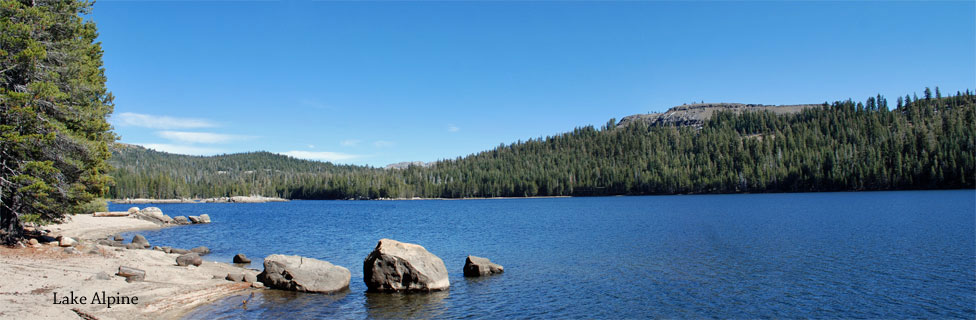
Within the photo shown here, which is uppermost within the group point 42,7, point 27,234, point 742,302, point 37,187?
point 42,7

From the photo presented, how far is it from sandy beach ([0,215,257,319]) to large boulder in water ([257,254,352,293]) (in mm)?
1459

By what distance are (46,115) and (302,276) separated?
15.7 metres

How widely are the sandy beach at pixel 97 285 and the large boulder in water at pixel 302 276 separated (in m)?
1.46

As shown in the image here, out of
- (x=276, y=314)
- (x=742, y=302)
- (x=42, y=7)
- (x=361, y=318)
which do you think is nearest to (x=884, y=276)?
(x=742, y=302)

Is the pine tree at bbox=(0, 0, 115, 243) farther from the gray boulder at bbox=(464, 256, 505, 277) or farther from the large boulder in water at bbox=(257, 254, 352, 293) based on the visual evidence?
the gray boulder at bbox=(464, 256, 505, 277)

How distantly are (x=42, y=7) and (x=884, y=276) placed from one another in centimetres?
4661

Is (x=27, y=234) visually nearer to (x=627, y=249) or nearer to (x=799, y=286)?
(x=627, y=249)

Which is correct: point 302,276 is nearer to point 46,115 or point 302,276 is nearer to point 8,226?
point 46,115

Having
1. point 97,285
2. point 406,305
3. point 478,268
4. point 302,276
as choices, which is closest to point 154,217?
point 97,285

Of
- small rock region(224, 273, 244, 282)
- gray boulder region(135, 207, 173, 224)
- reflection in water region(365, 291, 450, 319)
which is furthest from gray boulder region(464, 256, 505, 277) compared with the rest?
gray boulder region(135, 207, 173, 224)

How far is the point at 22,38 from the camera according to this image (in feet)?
75.2

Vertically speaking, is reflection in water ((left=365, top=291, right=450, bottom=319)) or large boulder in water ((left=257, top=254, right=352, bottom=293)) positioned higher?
large boulder in water ((left=257, top=254, right=352, bottom=293))

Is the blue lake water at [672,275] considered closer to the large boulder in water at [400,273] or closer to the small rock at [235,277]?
the large boulder in water at [400,273]

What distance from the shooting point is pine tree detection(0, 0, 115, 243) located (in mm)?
22922
